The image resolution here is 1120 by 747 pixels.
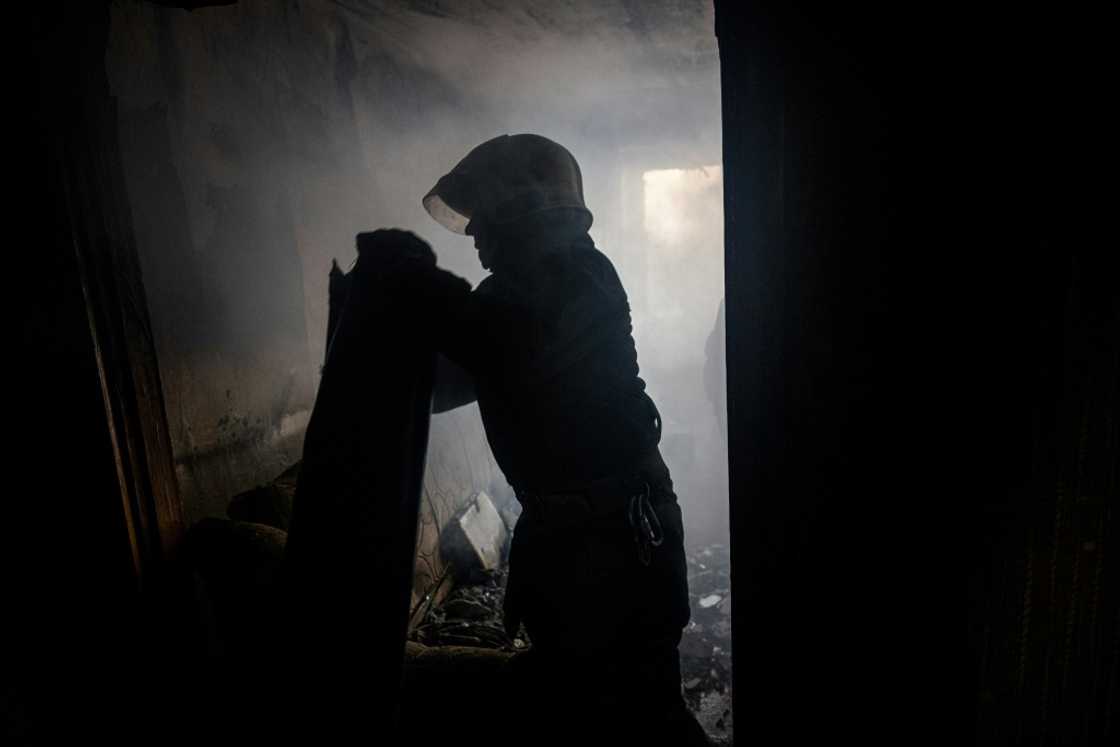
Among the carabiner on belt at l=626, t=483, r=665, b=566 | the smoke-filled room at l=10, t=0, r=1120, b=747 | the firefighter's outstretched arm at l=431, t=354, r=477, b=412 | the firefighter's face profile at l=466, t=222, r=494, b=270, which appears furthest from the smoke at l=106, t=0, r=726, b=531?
the carabiner on belt at l=626, t=483, r=665, b=566

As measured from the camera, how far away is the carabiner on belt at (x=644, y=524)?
170cm

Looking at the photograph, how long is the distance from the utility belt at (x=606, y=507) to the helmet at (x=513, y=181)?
33.6 inches

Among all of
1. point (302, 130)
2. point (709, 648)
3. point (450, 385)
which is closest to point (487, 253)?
point (450, 385)

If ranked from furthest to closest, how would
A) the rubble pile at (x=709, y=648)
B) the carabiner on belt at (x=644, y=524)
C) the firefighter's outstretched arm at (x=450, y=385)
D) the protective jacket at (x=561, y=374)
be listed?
the rubble pile at (x=709, y=648)
the firefighter's outstretched arm at (x=450, y=385)
the carabiner on belt at (x=644, y=524)
the protective jacket at (x=561, y=374)

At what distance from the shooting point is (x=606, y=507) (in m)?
1.71

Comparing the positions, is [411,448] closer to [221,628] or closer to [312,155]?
[221,628]

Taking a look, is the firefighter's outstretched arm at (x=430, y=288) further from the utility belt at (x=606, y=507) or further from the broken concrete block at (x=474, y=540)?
the broken concrete block at (x=474, y=540)

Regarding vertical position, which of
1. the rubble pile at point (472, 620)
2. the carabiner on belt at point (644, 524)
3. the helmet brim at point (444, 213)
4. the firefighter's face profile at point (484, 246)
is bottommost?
the rubble pile at point (472, 620)

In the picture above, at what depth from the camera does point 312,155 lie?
2754 mm

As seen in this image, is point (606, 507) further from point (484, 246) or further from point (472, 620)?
point (472, 620)

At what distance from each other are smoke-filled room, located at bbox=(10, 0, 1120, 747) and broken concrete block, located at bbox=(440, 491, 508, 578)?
0.08 meters

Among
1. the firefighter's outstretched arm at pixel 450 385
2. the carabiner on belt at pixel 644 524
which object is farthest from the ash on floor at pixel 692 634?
the firefighter's outstretched arm at pixel 450 385

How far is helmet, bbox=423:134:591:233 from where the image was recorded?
1.79 metres

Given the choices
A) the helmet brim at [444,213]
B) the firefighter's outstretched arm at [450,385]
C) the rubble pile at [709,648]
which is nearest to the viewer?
the firefighter's outstretched arm at [450,385]
